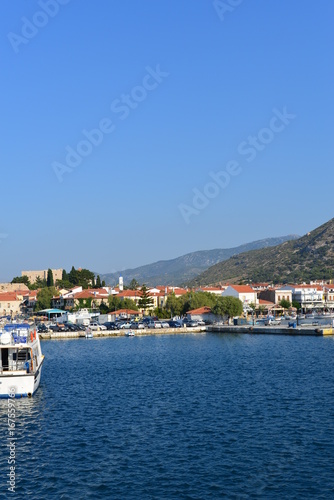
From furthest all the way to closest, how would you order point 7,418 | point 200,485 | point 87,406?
point 87,406 < point 7,418 < point 200,485

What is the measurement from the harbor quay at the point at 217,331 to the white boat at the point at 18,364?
4454cm

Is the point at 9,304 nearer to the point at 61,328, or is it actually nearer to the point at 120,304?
the point at 120,304

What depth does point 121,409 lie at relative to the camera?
3148 cm

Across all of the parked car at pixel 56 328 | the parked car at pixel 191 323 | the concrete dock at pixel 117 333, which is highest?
the parked car at pixel 56 328

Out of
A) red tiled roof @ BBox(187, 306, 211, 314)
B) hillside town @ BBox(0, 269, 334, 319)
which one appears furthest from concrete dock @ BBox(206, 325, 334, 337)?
hillside town @ BBox(0, 269, 334, 319)

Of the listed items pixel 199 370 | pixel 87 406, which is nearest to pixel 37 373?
pixel 87 406

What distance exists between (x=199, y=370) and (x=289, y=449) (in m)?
22.3

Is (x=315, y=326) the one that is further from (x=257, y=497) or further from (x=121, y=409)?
(x=257, y=497)

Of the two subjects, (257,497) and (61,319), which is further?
(61,319)

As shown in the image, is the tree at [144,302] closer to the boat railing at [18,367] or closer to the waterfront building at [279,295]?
the waterfront building at [279,295]

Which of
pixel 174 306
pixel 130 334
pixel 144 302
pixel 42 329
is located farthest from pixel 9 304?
pixel 130 334

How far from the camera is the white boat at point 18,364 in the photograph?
112 feet

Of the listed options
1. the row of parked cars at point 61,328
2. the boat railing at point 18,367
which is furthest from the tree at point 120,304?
the boat railing at point 18,367

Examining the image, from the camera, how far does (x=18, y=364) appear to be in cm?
3547
